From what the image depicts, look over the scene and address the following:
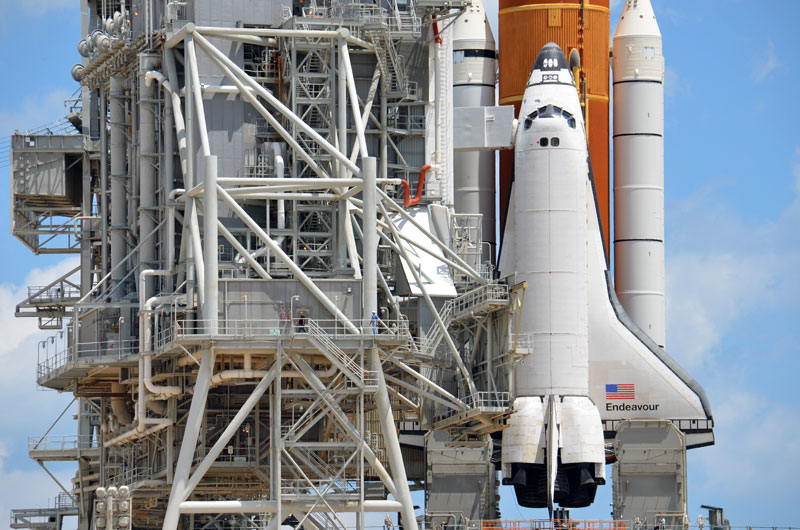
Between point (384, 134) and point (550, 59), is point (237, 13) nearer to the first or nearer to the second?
point (384, 134)

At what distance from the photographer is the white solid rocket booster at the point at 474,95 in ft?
240

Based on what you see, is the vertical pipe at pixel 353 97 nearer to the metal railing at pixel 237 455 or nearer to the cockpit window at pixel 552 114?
the cockpit window at pixel 552 114

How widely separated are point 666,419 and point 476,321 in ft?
35.0

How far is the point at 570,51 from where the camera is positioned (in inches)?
2879

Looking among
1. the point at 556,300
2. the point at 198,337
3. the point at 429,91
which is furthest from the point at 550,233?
the point at 198,337

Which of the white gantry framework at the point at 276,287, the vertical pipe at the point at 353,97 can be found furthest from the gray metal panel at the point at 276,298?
the vertical pipe at the point at 353,97

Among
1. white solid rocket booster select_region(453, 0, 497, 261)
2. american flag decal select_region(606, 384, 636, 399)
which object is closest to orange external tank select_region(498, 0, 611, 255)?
white solid rocket booster select_region(453, 0, 497, 261)

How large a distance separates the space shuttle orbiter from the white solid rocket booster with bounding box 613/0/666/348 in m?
3.67

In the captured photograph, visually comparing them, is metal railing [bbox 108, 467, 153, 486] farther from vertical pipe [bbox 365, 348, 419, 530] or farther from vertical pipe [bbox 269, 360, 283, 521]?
Answer: vertical pipe [bbox 365, 348, 419, 530]

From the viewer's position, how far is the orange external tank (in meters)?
73.3

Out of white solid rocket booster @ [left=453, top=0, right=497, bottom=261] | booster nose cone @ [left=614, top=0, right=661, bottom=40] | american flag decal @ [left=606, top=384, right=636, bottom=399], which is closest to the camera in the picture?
american flag decal @ [left=606, top=384, right=636, bottom=399]

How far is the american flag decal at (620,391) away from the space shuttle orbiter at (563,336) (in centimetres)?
4

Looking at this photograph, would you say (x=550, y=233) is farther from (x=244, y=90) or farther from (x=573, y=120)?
(x=244, y=90)

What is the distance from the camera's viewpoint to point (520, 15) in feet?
243
